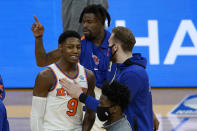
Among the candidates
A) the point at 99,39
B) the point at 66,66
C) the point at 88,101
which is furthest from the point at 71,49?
the point at 99,39

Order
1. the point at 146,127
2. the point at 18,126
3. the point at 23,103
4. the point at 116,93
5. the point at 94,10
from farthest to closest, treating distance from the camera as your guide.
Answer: the point at 23,103
the point at 18,126
the point at 94,10
the point at 146,127
the point at 116,93

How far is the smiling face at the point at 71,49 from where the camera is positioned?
3.68m

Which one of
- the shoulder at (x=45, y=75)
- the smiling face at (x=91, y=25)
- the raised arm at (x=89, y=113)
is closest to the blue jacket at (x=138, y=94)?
the raised arm at (x=89, y=113)

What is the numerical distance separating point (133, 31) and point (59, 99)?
6.77 metres

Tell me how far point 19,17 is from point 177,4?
3.75 m

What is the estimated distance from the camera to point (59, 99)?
11.7 ft

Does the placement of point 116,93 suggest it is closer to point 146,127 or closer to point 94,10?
point 146,127

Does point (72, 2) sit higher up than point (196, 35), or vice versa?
point (72, 2)

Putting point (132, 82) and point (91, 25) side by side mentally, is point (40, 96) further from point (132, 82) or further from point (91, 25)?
point (91, 25)

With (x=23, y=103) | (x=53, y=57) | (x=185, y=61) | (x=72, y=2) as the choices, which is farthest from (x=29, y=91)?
(x=53, y=57)

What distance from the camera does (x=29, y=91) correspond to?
10320 millimetres

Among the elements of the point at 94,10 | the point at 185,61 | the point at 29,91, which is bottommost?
the point at 29,91

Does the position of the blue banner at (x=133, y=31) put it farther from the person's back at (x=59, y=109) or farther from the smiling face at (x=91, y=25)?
the person's back at (x=59, y=109)

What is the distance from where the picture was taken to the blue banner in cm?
1021
